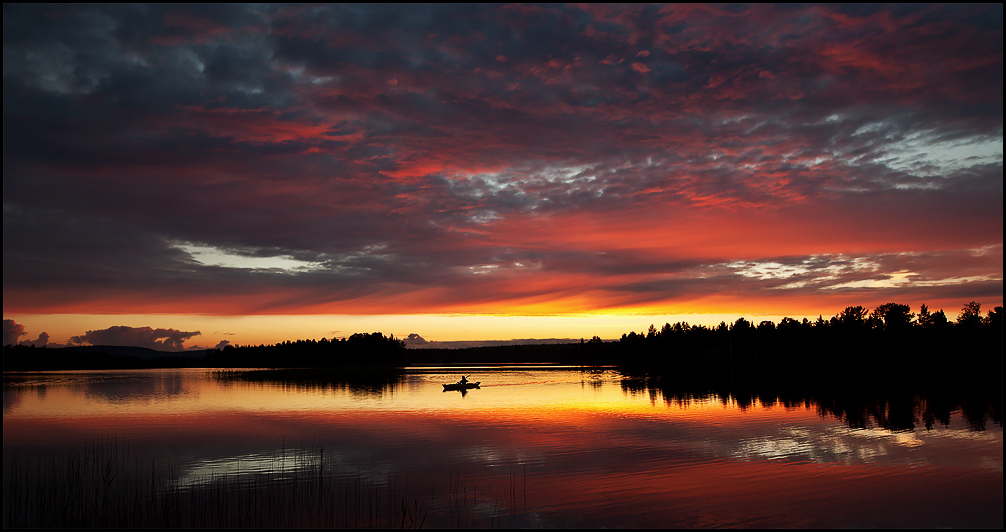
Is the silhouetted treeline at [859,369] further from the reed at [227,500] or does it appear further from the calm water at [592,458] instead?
the reed at [227,500]

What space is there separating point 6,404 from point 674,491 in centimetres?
5383

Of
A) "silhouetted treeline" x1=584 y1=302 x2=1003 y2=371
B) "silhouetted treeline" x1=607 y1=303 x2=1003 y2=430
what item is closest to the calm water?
"silhouetted treeline" x1=607 y1=303 x2=1003 y2=430

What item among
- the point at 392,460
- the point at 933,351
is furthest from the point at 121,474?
the point at 933,351

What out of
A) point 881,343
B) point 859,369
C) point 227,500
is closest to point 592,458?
point 227,500

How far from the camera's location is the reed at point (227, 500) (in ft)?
50.1

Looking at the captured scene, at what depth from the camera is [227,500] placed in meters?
17.2

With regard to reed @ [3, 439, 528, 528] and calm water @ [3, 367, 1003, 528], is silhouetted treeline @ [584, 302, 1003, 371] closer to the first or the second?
calm water @ [3, 367, 1003, 528]

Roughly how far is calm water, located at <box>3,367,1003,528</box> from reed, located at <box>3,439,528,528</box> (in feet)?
0.70

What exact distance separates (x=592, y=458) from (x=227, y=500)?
13234mm

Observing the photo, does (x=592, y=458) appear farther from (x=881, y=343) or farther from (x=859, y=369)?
(x=881, y=343)

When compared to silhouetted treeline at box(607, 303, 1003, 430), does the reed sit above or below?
above

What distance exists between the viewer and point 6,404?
4812cm

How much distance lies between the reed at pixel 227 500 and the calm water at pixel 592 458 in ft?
0.70

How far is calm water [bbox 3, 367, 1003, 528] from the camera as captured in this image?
639 inches
